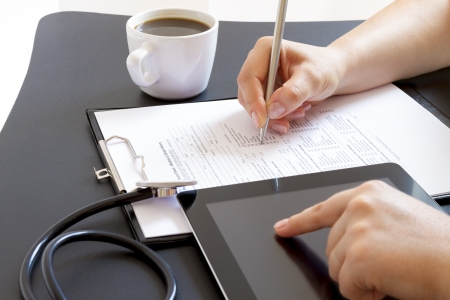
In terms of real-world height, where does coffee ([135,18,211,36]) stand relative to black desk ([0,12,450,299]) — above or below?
above

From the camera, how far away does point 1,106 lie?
2.08m

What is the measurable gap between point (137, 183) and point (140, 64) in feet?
0.79

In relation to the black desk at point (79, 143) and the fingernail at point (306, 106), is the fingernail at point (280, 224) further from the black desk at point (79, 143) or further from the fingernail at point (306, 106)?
the fingernail at point (306, 106)

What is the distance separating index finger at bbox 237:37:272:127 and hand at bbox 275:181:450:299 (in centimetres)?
25

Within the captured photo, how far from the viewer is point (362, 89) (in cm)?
87

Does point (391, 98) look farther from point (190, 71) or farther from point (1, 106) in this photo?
point (1, 106)

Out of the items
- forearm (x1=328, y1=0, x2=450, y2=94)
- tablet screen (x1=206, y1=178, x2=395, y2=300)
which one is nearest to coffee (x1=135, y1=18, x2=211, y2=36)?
forearm (x1=328, y1=0, x2=450, y2=94)

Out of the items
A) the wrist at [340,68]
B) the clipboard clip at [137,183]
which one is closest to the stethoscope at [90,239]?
the clipboard clip at [137,183]

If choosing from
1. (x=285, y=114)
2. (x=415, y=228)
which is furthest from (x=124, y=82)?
(x=415, y=228)

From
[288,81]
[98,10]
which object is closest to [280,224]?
[288,81]

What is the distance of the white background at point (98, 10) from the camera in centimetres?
213

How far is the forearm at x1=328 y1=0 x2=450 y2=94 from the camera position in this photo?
2.84 ft

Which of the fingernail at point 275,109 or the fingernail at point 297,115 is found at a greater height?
the fingernail at point 275,109

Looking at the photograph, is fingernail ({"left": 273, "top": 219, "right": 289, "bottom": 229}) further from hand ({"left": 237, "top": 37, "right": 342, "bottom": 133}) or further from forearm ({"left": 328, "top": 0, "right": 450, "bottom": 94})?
forearm ({"left": 328, "top": 0, "right": 450, "bottom": 94})
